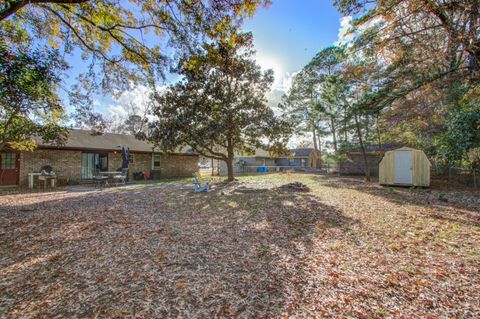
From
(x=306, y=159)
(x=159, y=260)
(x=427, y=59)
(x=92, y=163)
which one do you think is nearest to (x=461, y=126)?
(x=427, y=59)

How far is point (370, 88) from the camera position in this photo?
10.5 meters

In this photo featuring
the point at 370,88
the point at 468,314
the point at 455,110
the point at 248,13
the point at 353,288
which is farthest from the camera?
the point at 370,88

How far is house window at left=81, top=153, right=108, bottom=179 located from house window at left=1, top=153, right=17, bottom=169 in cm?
334

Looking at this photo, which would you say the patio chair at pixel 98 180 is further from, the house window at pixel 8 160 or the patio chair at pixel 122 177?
the house window at pixel 8 160

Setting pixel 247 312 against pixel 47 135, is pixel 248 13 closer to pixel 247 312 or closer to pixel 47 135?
pixel 247 312

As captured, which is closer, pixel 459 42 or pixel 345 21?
pixel 459 42

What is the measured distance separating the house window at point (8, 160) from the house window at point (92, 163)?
334cm

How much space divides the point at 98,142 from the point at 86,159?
57.3 inches

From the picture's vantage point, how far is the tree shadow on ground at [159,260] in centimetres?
251

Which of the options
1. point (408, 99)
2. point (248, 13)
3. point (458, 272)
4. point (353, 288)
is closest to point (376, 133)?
point (408, 99)

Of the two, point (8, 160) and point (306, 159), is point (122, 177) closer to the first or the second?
point (8, 160)

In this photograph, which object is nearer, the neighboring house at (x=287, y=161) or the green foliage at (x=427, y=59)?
the green foliage at (x=427, y=59)

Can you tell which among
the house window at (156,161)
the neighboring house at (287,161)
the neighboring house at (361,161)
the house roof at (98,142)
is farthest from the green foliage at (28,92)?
the neighboring house at (287,161)

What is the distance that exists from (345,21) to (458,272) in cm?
907
